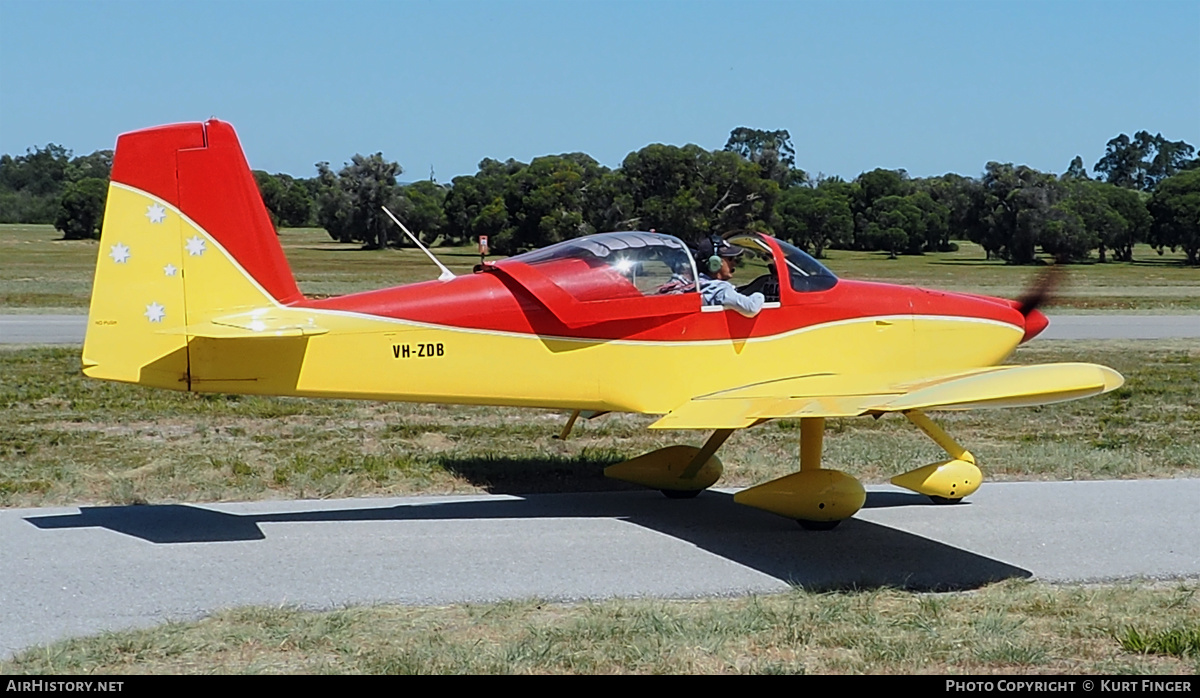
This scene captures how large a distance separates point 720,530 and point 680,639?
2.76m

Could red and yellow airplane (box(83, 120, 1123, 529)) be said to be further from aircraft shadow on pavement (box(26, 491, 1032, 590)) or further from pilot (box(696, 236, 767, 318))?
aircraft shadow on pavement (box(26, 491, 1032, 590))

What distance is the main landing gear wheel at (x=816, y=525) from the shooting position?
8.40 metres

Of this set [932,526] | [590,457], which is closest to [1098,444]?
[932,526]

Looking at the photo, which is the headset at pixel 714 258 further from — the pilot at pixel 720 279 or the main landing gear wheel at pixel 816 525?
the main landing gear wheel at pixel 816 525

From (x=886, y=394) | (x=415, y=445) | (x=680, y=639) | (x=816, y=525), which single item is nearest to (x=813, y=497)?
(x=816, y=525)

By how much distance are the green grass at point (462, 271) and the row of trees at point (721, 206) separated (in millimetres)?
1579

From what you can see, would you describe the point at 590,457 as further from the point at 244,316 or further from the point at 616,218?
the point at 616,218

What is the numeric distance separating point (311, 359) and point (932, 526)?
4423mm

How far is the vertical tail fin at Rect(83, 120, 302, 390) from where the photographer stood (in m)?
7.90

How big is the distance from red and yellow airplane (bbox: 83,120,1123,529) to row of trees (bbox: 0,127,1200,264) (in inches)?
743

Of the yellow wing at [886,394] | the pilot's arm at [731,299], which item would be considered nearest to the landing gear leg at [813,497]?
the yellow wing at [886,394]

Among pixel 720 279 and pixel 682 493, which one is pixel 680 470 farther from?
pixel 720 279

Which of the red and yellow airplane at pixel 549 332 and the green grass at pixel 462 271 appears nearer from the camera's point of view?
the red and yellow airplane at pixel 549 332

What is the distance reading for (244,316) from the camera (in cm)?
811
